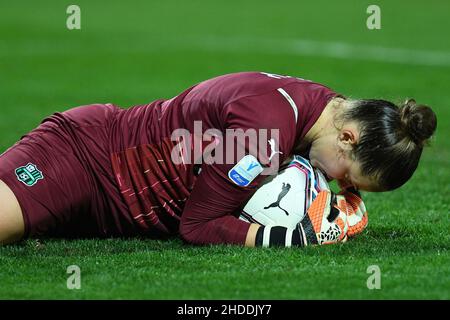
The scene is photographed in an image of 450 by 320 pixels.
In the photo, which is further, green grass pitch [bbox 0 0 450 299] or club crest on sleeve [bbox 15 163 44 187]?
club crest on sleeve [bbox 15 163 44 187]

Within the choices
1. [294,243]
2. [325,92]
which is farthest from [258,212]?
[325,92]

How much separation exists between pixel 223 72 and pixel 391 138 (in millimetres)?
10726

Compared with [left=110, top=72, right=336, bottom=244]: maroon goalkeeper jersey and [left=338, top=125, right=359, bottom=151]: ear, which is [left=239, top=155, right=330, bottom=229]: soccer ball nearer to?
[left=110, top=72, right=336, bottom=244]: maroon goalkeeper jersey

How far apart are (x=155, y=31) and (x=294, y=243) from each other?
1759 cm

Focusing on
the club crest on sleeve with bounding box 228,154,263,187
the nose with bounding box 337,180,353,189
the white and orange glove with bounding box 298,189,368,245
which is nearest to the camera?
the club crest on sleeve with bounding box 228,154,263,187

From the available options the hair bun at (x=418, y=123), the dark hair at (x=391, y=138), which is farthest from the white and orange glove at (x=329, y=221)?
the hair bun at (x=418, y=123)

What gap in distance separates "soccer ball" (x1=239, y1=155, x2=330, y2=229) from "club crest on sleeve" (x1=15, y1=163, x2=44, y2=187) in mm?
1139

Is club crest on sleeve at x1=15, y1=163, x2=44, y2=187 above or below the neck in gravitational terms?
below

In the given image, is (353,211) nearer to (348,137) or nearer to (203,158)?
(348,137)

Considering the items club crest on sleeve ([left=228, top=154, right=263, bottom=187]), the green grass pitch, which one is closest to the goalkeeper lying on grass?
club crest on sleeve ([left=228, top=154, right=263, bottom=187])

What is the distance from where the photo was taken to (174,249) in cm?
542

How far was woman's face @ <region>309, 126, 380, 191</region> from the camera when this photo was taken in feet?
17.3

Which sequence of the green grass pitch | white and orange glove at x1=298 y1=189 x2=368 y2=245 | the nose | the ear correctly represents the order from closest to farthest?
the green grass pitch, the ear, white and orange glove at x1=298 y1=189 x2=368 y2=245, the nose

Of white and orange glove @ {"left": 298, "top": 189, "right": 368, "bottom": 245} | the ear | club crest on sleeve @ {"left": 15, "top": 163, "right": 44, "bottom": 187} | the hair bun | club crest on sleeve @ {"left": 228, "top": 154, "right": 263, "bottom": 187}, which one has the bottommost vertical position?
white and orange glove @ {"left": 298, "top": 189, "right": 368, "bottom": 245}
